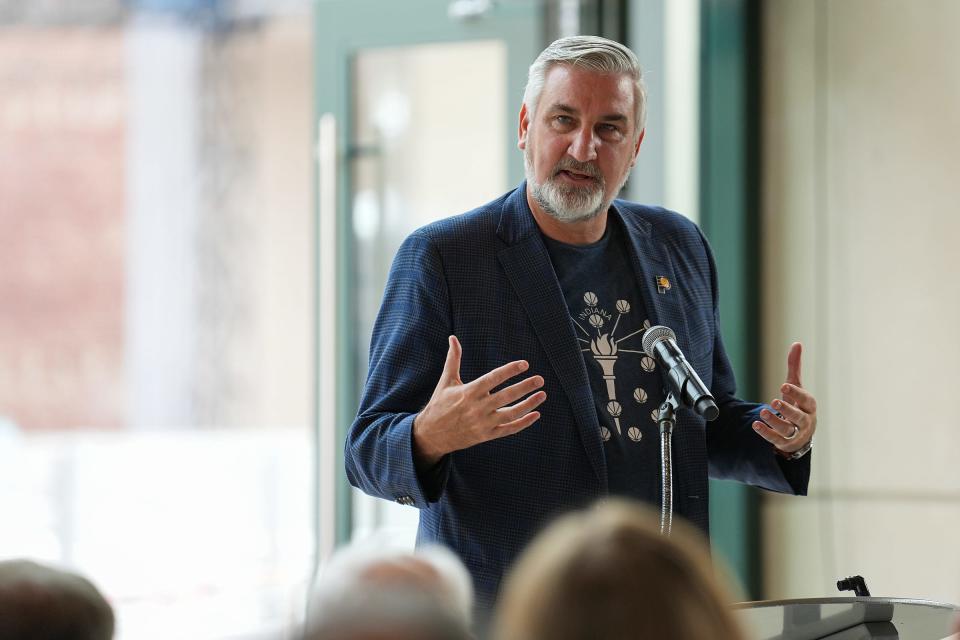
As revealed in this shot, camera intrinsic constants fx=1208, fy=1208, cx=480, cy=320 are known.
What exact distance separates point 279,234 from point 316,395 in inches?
177

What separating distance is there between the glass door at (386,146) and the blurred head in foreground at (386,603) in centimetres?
299

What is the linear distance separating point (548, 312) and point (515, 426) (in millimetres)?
337

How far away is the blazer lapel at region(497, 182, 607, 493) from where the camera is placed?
6.23 feet

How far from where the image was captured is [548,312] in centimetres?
195

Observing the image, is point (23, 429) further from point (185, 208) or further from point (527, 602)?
point (527, 602)

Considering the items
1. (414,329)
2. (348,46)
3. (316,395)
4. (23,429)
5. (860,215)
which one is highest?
(348,46)

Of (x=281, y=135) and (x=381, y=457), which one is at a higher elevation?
(x=281, y=135)

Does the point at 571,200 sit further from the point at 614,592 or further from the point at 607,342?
the point at 614,592

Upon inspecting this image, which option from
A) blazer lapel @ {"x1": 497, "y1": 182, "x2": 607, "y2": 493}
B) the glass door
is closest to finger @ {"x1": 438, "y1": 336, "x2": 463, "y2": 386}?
blazer lapel @ {"x1": 497, "y1": 182, "x2": 607, "y2": 493}

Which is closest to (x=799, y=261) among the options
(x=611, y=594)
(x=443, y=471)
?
(x=443, y=471)

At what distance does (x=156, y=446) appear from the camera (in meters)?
6.71

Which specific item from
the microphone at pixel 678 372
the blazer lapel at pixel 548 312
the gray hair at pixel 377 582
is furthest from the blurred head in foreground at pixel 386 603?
the blazer lapel at pixel 548 312

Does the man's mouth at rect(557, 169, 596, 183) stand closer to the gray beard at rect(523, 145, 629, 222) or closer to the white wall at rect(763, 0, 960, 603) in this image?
the gray beard at rect(523, 145, 629, 222)

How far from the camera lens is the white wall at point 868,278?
11.6ft
